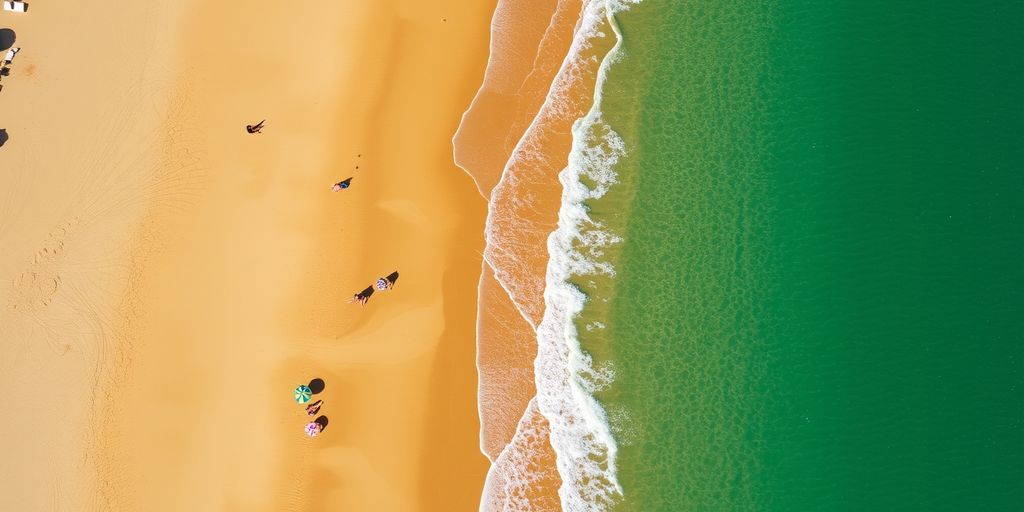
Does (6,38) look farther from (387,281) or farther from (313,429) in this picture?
(313,429)

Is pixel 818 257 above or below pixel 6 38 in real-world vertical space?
above

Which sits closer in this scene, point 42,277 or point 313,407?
point 313,407

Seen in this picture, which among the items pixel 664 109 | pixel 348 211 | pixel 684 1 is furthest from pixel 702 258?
pixel 348 211

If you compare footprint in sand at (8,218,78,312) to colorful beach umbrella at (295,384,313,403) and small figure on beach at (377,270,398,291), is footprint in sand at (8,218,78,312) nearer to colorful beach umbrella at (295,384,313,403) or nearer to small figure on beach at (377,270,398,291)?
colorful beach umbrella at (295,384,313,403)

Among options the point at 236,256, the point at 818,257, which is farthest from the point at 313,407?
the point at 818,257

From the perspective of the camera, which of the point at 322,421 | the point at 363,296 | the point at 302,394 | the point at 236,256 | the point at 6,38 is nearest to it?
the point at 302,394

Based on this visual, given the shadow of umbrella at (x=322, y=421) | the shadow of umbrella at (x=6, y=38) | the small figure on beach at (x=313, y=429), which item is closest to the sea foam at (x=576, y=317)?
the shadow of umbrella at (x=322, y=421)
